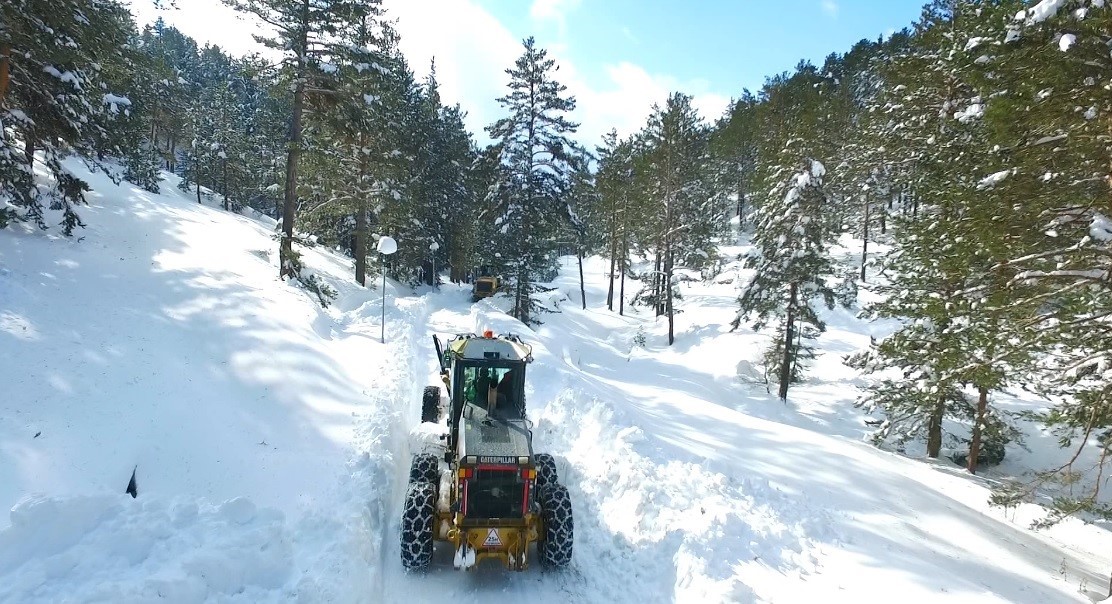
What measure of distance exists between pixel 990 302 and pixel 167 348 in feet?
46.0

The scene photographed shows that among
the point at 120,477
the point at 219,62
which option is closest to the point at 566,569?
the point at 120,477

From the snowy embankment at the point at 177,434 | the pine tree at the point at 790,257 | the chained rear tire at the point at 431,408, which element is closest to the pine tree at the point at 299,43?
the snowy embankment at the point at 177,434

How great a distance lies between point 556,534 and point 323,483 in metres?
3.62

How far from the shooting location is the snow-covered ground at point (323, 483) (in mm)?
5207

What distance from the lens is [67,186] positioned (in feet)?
41.9

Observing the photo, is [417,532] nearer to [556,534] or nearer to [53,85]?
[556,534]

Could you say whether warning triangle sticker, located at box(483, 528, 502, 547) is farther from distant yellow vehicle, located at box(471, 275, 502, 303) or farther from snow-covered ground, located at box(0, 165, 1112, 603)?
distant yellow vehicle, located at box(471, 275, 502, 303)

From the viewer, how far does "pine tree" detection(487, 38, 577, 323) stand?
2516cm

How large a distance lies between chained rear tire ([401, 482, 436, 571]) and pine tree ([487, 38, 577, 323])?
19852mm

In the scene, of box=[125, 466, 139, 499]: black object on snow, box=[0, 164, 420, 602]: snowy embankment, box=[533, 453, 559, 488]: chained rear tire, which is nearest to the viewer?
box=[0, 164, 420, 602]: snowy embankment

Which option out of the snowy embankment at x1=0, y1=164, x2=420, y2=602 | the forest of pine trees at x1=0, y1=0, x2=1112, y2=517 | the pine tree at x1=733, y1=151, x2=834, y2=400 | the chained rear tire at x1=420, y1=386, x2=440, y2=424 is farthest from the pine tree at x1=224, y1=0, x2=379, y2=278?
the pine tree at x1=733, y1=151, x2=834, y2=400

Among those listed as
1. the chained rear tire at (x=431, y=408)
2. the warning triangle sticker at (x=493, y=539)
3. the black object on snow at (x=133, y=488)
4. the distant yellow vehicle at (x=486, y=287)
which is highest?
the distant yellow vehicle at (x=486, y=287)

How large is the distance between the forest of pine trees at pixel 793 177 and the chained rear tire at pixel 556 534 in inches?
274

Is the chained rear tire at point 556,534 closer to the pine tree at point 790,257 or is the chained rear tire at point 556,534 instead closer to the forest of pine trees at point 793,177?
the forest of pine trees at point 793,177
